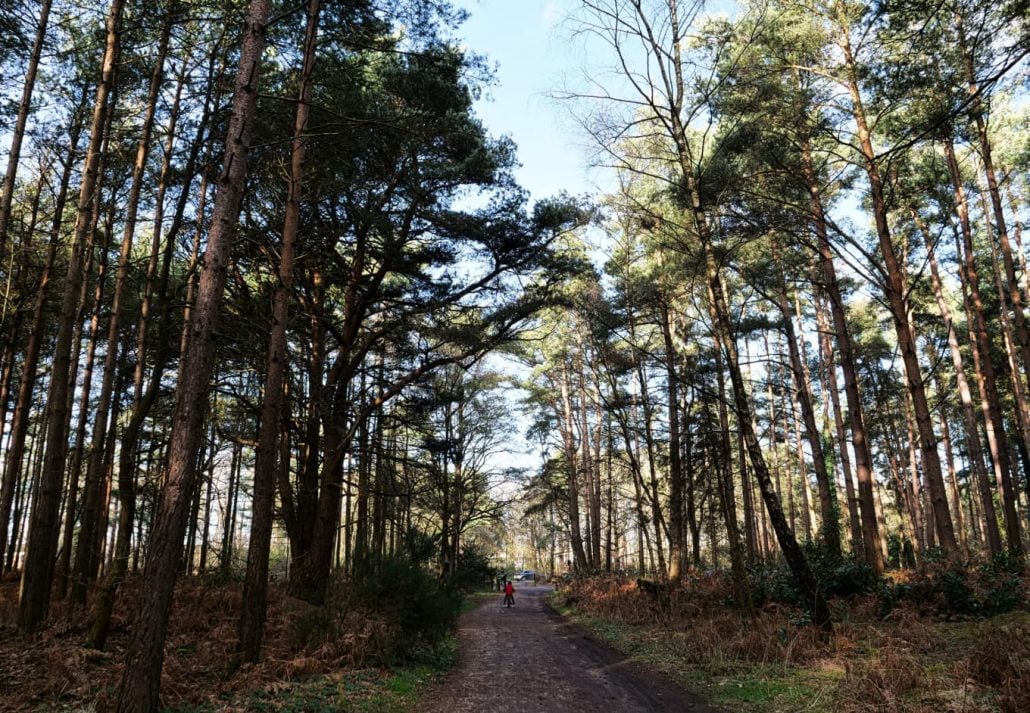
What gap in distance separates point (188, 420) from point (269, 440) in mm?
2757

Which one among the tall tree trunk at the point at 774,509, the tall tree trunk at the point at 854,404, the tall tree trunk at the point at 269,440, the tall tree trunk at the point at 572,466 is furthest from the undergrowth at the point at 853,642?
the tall tree trunk at the point at 572,466

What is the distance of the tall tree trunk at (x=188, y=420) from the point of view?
4438 mm

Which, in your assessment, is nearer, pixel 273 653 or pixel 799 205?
pixel 273 653

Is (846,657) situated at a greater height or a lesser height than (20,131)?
lesser

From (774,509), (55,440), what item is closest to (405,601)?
(55,440)

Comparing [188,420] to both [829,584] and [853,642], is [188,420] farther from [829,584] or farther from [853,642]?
[829,584]

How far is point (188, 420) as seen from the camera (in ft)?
15.9

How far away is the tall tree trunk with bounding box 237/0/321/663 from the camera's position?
272 inches

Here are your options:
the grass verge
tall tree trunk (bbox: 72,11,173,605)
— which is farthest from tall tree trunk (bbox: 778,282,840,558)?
tall tree trunk (bbox: 72,11,173,605)

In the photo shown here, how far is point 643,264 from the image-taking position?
16.5m

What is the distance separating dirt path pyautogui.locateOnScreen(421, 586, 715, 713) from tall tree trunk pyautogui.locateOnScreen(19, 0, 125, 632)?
17.5ft

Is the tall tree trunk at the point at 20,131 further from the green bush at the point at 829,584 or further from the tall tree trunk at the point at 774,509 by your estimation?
the green bush at the point at 829,584

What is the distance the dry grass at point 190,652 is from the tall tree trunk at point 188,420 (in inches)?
38.4

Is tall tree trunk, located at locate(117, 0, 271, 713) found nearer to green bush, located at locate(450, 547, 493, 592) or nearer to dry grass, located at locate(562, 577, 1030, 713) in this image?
dry grass, located at locate(562, 577, 1030, 713)
